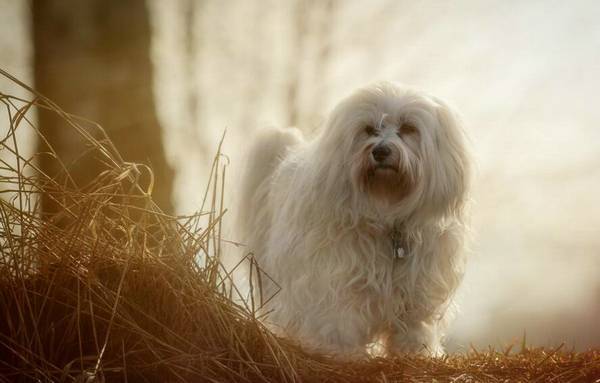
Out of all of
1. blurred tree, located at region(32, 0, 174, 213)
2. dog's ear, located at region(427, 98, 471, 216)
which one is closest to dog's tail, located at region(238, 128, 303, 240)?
blurred tree, located at region(32, 0, 174, 213)

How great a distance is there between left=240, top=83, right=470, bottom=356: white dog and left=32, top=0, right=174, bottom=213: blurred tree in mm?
1038

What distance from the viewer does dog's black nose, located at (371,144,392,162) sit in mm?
4051

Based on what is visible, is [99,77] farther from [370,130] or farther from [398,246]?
[398,246]

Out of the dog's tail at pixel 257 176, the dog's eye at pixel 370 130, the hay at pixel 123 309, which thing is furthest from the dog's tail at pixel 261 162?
the hay at pixel 123 309

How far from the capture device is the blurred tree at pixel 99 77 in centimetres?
446

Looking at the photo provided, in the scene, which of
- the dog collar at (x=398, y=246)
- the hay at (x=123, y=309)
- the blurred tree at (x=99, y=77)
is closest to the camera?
the hay at (x=123, y=309)

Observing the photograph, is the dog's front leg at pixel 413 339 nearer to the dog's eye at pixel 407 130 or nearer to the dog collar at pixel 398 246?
the dog collar at pixel 398 246

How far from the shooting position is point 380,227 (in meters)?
4.20

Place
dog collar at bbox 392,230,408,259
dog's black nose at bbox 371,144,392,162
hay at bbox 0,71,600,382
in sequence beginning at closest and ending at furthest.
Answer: hay at bbox 0,71,600,382
dog's black nose at bbox 371,144,392,162
dog collar at bbox 392,230,408,259

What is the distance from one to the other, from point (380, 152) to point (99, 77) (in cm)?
183

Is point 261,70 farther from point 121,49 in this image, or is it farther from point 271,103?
point 121,49

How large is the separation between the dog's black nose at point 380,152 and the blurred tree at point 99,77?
126 centimetres

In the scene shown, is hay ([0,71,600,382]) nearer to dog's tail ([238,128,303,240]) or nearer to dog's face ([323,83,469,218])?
dog's face ([323,83,469,218])

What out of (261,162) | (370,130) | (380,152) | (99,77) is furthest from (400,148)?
(99,77)
